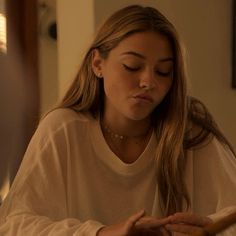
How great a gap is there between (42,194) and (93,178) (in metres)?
0.14

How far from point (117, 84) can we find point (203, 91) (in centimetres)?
100

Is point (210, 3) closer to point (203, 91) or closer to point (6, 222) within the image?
point (203, 91)

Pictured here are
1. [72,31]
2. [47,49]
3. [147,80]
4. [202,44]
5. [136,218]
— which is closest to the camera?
[136,218]

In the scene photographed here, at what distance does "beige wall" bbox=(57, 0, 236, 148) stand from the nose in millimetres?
767

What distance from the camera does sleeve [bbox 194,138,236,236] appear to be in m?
1.24

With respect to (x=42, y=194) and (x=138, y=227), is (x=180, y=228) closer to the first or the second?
(x=138, y=227)

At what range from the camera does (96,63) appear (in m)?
1.30

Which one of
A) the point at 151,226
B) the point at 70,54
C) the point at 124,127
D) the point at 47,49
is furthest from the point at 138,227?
the point at 47,49

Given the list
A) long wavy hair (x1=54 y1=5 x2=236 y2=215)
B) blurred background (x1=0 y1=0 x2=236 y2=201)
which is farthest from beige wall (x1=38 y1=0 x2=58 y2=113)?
long wavy hair (x1=54 y1=5 x2=236 y2=215)

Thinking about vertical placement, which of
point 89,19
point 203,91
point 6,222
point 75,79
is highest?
point 89,19

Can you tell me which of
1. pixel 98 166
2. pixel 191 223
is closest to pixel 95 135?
pixel 98 166

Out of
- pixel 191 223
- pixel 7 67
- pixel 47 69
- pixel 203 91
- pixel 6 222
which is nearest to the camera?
pixel 191 223

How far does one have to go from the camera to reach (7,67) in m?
1.97

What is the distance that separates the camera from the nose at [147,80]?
3.79 feet
